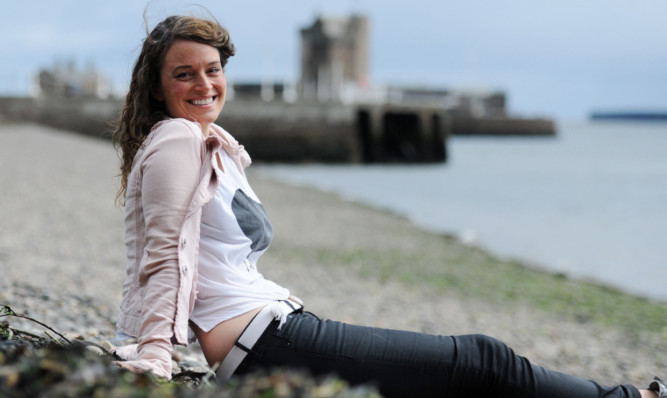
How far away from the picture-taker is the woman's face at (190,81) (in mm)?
2299

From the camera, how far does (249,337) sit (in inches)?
84.3

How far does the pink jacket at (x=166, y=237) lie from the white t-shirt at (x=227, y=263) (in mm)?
53

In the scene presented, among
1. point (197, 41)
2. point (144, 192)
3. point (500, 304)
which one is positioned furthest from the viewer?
point (500, 304)

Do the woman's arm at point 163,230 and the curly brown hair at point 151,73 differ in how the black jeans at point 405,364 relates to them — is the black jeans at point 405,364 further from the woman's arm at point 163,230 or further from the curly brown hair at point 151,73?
the curly brown hair at point 151,73

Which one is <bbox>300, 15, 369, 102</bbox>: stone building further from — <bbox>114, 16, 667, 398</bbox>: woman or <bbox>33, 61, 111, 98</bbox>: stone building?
<bbox>114, 16, 667, 398</bbox>: woman

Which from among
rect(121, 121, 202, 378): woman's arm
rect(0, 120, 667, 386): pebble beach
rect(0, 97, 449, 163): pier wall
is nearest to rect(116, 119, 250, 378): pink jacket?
rect(121, 121, 202, 378): woman's arm

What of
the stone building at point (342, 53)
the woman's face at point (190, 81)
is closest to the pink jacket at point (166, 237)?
the woman's face at point (190, 81)

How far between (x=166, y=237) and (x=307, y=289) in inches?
209

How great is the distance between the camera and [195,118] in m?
2.34

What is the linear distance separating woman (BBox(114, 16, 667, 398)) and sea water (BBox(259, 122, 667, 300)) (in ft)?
29.6

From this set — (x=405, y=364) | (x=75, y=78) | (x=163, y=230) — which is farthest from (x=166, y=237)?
(x=75, y=78)

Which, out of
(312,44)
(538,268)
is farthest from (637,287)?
(312,44)

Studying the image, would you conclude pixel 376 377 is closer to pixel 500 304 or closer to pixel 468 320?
pixel 468 320

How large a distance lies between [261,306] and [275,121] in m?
34.4
